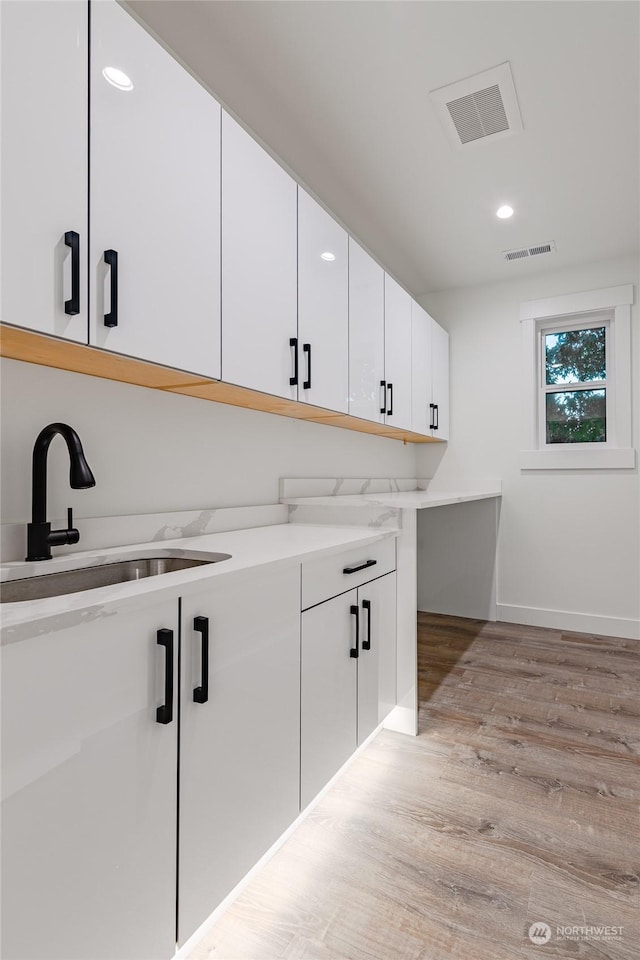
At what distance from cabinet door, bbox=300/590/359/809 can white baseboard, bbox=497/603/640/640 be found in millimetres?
2451

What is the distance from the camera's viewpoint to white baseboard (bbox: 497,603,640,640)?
11.2 ft

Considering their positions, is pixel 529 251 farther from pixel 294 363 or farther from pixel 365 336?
pixel 294 363

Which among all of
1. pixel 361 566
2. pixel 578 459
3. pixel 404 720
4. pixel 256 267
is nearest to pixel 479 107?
pixel 256 267

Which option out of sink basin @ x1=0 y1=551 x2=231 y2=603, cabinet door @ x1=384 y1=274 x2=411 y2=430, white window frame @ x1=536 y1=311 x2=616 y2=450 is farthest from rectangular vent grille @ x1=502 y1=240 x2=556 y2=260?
sink basin @ x1=0 y1=551 x2=231 y2=603

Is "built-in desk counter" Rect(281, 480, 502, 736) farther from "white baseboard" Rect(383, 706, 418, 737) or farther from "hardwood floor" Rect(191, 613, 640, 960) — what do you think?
"hardwood floor" Rect(191, 613, 640, 960)

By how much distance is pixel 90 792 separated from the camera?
82 centimetres

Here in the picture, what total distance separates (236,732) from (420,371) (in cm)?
265

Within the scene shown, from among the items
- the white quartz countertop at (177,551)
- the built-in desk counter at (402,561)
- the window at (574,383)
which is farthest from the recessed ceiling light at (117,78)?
the window at (574,383)

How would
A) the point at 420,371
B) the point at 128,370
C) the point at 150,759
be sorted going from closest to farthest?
the point at 150,759
the point at 128,370
the point at 420,371

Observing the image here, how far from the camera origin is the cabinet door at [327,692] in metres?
1.42

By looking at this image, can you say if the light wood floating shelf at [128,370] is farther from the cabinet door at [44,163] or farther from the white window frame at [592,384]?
the white window frame at [592,384]

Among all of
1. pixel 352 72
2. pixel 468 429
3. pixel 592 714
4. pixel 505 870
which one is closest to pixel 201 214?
pixel 352 72

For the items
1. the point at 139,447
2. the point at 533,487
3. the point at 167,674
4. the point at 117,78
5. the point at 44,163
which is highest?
the point at 117,78

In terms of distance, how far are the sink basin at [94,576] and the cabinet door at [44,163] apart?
1.88 ft
